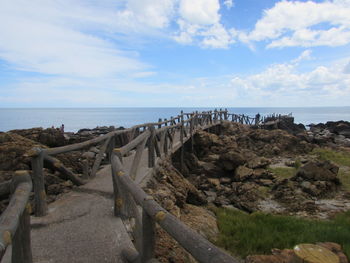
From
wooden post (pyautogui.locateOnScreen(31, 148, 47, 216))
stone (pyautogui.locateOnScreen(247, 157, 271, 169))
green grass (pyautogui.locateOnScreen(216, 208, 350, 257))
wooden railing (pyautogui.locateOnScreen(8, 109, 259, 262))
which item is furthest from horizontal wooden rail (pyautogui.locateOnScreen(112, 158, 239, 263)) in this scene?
stone (pyautogui.locateOnScreen(247, 157, 271, 169))

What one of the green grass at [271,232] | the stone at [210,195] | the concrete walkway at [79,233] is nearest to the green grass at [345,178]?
the green grass at [271,232]

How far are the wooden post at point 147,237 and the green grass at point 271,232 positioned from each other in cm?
384

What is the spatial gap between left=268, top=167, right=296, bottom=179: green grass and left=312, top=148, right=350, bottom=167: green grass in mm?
3460

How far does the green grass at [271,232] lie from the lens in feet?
20.6

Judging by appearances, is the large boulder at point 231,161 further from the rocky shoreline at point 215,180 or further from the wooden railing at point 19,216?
the wooden railing at point 19,216

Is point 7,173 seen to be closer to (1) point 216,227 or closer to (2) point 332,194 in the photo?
(1) point 216,227

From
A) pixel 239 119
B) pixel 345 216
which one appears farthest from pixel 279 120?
pixel 345 216

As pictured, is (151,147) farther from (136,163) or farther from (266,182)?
(266,182)

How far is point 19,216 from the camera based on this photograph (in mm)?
2309

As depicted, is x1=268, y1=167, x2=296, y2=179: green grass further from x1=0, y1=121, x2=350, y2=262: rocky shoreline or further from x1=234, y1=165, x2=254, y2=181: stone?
x1=234, y1=165, x2=254, y2=181: stone

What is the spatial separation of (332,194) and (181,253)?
28.5 feet

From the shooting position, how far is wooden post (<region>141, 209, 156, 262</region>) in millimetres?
2787

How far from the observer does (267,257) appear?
15.9 ft

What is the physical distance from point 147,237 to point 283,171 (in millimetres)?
13091
